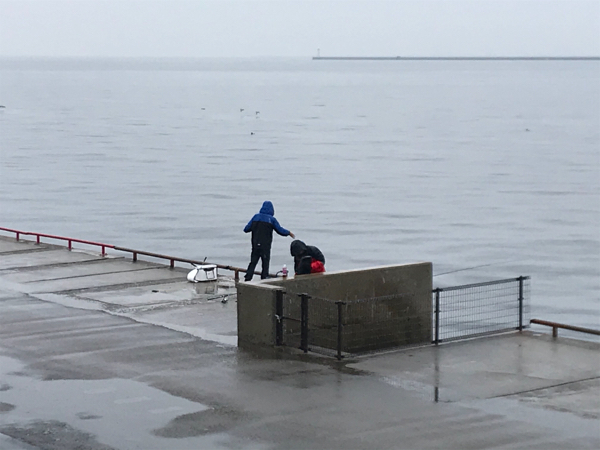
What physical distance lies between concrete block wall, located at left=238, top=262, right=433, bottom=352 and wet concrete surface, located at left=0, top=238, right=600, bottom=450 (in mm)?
581

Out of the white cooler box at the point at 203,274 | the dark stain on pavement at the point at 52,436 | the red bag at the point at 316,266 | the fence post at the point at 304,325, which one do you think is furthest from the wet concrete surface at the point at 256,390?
the white cooler box at the point at 203,274

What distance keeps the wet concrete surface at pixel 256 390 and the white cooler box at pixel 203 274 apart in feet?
9.38

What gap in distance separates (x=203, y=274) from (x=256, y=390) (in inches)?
317

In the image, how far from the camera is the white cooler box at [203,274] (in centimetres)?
2072

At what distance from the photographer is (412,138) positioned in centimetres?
10775

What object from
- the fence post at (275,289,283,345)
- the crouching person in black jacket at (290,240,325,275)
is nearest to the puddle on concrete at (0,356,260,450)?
the fence post at (275,289,283,345)

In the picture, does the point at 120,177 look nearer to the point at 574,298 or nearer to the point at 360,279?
the point at 574,298

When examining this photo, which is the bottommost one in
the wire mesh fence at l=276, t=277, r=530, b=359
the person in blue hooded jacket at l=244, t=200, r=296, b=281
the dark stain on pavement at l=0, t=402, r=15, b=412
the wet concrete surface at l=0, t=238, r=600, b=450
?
the dark stain on pavement at l=0, t=402, r=15, b=412

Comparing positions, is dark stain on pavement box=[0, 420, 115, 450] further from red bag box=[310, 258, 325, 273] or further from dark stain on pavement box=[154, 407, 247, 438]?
red bag box=[310, 258, 325, 273]

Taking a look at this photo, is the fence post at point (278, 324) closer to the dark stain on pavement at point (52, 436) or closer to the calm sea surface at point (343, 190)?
the dark stain on pavement at point (52, 436)

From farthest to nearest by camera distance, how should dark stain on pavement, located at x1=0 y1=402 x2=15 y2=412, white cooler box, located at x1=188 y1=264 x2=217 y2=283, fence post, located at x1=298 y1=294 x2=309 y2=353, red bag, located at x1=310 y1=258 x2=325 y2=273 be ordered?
white cooler box, located at x1=188 y1=264 x2=217 y2=283
red bag, located at x1=310 y1=258 x2=325 y2=273
fence post, located at x1=298 y1=294 x2=309 y2=353
dark stain on pavement, located at x1=0 y1=402 x2=15 y2=412

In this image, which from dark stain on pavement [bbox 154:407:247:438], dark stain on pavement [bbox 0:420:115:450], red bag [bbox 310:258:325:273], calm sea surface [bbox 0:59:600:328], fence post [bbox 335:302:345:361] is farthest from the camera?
calm sea surface [bbox 0:59:600:328]

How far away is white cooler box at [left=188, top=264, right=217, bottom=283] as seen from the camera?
68.0 ft

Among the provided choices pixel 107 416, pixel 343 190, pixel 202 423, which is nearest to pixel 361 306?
pixel 202 423
